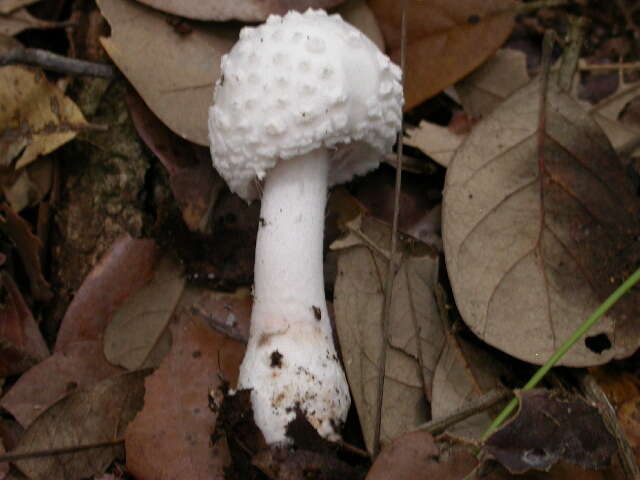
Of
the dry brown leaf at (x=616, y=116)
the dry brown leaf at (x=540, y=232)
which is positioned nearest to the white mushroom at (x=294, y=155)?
the dry brown leaf at (x=540, y=232)

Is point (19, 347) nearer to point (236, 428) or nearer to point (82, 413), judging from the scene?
point (82, 413)

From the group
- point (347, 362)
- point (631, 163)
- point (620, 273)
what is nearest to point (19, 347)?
point (347, 362)

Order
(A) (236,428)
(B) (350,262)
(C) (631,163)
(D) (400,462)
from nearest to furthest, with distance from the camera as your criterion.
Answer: (D) (400,462), (A) (236,428), (B) (350,262), (C) (631,163)

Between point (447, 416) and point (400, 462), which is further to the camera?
point (447, 416)

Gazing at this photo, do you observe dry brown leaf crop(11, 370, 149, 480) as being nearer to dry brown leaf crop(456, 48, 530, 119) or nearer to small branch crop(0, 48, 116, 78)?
small branch crop(0, 48, 116, 78)

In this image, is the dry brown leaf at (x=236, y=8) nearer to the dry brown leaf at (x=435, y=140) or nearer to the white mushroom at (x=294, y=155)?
the white mushroom at (x=294, y=155)
